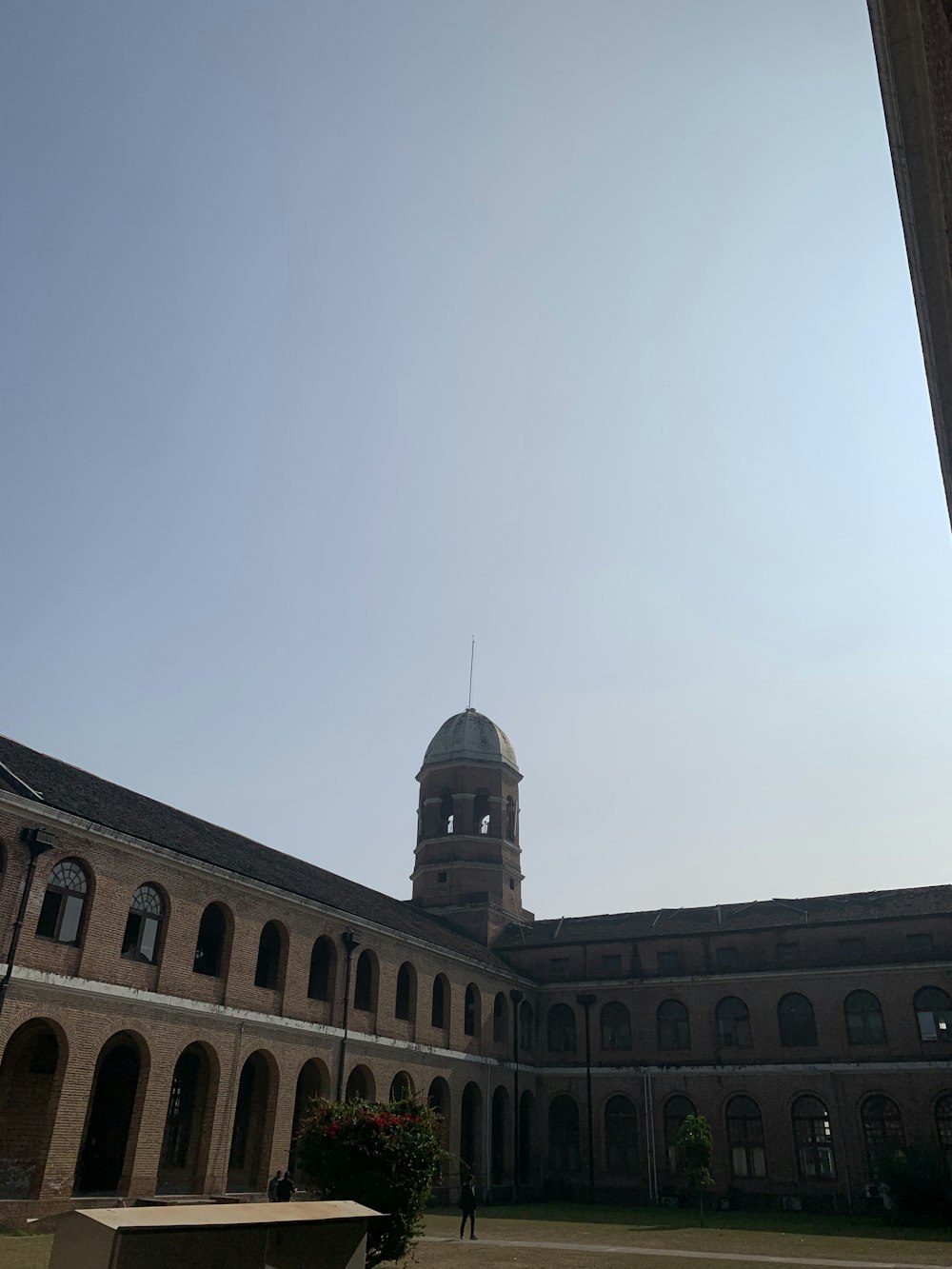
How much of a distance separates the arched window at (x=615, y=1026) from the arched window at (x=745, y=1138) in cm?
479

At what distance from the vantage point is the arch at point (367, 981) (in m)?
29.5

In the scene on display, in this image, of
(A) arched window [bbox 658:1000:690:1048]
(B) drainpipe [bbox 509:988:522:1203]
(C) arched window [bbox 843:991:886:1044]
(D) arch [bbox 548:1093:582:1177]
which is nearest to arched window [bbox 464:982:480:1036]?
(B) drainpipe [bbox 509:988:522:1203]

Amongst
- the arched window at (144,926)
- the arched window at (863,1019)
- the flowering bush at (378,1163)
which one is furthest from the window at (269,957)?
the arched window at (863,1019)

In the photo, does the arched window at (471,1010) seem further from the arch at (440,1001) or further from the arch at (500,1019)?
the arch at (440,1001)

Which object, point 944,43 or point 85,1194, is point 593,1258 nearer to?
point 85,1194

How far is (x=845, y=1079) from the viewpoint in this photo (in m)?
34.3

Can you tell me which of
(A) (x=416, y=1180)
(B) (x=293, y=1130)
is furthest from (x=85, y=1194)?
(A) (x=416, y=1180)

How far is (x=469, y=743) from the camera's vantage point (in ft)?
149

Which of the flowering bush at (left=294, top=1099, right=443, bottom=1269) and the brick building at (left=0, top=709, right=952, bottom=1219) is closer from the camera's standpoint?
the flowering bush at (left=294, top=1099, right=443, bottom=1269)

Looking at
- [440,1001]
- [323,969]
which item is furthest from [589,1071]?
[323,969]

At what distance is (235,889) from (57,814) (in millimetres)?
6255

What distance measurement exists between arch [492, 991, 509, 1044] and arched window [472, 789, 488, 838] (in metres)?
7.95

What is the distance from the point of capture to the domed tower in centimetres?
4331

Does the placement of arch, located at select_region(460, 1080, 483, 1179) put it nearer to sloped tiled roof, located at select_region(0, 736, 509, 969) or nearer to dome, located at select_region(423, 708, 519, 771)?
sloped tiled roof, located at select_region(0, 736, 509, 969)
